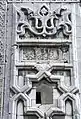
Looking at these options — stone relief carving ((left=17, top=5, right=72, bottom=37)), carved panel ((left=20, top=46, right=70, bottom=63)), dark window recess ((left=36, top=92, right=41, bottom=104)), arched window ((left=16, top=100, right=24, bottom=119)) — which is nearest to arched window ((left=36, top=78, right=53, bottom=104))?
dark window recess ((left=36, top=92, right=41, bottom=104))

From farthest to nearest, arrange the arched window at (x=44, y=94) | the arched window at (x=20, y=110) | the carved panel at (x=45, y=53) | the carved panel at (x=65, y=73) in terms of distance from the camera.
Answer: the carved panel at (x=45, y=53) → the carved panel at (x=65, y=73) → the arched window at (x=44, y=94) → the arched window at (x=20, y=110)

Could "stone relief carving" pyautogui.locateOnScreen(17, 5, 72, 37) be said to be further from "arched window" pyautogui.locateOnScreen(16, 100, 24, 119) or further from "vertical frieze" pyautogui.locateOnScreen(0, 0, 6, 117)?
"arched window" pyautogui.locateOnScreen(16, 100, 24, 119)

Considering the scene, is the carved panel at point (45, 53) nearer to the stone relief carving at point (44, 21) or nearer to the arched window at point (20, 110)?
the stone relief carving at point (44, 21)

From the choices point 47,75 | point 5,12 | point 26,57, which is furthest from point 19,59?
point 5,12

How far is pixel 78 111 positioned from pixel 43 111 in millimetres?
697

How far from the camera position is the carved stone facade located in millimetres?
6840

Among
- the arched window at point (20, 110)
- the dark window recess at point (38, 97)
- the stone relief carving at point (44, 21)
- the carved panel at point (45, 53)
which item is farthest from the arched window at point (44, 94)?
the stone relief carving at point (44, 21)

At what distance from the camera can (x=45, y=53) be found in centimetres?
739

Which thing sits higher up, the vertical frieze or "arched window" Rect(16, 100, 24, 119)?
the vertical frieze

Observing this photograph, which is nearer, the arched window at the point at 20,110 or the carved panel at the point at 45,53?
the arched window at the point at 20,110

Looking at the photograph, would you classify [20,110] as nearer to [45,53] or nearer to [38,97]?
[38,97]

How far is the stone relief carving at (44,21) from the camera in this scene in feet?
24.7

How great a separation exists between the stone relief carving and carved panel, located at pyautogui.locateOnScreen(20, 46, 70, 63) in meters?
0.32

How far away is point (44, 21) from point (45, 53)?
2.47 feet
